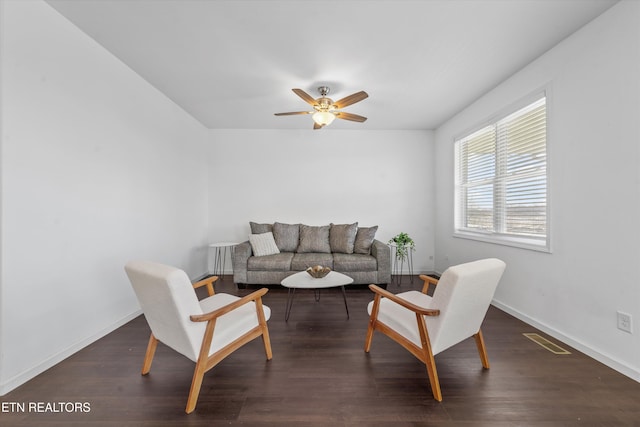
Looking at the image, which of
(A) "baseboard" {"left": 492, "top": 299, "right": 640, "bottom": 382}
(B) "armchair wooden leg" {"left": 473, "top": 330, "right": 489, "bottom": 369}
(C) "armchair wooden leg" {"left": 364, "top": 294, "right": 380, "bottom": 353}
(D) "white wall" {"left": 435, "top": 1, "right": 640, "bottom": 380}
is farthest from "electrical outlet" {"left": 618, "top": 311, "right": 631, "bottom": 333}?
(C) "armchair wooden leg" {"left": 364, "top": 294, "right": 380, "bottom": 353}

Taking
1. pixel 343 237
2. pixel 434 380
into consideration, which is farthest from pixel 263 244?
pixel 434 380

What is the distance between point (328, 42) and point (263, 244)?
2.87m

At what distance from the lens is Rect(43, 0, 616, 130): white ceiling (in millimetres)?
1817

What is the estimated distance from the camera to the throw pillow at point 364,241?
4.02 meters

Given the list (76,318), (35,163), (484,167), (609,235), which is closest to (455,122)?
(484,167)

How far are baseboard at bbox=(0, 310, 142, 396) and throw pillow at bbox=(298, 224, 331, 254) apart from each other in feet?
8.21

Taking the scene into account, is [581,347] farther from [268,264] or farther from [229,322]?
[268,264]

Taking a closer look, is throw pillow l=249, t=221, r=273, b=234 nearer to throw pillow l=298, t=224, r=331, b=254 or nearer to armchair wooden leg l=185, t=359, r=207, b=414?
throw pillow l=298, t=224, r=331, b=254

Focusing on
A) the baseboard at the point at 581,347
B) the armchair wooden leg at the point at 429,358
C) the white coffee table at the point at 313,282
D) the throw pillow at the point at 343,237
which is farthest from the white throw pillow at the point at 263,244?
the baseboard at the point at 581,347

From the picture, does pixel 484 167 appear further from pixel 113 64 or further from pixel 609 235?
pixel 113 64

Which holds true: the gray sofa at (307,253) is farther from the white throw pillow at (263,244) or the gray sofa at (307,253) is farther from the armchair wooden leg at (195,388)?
the armchair wooden leg at (195,388)

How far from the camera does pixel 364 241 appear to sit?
4047mm

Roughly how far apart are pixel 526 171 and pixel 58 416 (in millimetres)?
4149

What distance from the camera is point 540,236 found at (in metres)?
2.49
